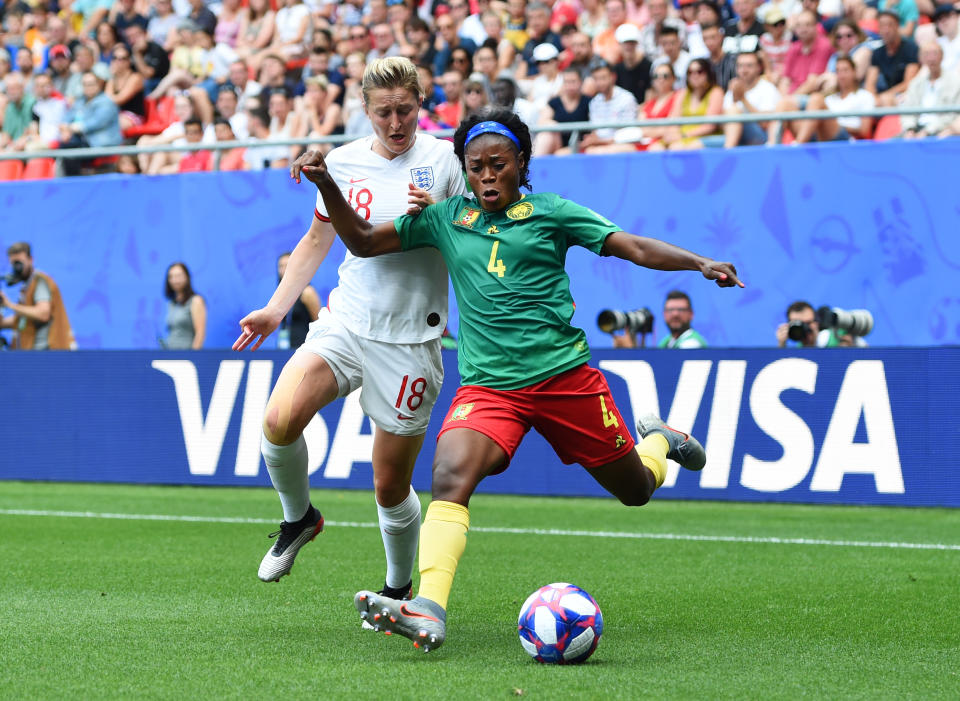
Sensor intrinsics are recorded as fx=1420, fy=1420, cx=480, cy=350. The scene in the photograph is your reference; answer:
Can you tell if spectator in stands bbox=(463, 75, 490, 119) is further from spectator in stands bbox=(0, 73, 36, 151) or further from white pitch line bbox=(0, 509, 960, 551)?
spectator in stands bbox=(0, 73, 36, 151)

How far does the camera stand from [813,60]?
1410cm

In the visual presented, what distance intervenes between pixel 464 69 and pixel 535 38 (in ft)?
3.07

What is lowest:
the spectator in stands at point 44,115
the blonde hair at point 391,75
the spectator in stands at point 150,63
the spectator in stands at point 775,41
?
the spectator in stands at point 44,115

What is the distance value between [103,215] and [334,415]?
15.5 feet

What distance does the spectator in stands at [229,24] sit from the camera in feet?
61.6

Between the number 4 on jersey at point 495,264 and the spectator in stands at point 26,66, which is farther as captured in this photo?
the spectator in stands at point 26,66

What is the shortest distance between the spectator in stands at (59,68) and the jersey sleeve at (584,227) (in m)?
14.5

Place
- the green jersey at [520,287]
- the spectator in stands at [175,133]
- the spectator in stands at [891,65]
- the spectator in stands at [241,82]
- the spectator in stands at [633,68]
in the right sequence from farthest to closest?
the spectator in stands at [241,82], the spectator in stands at [175,133], the spectator in stands at [633,68], the spectator in stands at [891,65], the green jersey at [520,287]

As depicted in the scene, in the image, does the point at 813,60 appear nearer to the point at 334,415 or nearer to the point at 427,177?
the point at 334,415

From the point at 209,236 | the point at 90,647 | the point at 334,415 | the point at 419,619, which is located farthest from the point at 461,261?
the point at 209,236

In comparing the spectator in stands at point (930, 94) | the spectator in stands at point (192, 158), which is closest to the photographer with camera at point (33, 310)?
the spectator in stands at point (192, 158)

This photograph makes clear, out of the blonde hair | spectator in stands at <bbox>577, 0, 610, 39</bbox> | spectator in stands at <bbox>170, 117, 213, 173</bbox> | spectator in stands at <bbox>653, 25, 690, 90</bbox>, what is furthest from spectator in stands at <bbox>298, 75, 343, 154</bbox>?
the blonde hair

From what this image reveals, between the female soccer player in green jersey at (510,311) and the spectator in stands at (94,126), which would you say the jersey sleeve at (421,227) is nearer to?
the female soccer player in green jersey at (510,311)

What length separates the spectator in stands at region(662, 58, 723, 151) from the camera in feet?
44.7
